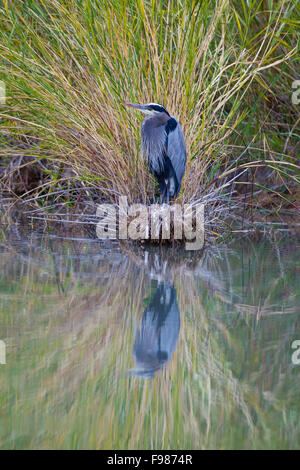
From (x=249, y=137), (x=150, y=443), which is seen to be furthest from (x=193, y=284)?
(x=249, y=137)

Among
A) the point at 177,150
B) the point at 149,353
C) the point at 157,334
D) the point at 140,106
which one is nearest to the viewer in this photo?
the point at 149,353

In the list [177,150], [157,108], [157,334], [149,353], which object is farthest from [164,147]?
[149,353]

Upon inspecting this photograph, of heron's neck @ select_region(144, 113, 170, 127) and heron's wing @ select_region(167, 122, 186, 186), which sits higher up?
heron's neck @ select_region(144, 113, 170, 127)

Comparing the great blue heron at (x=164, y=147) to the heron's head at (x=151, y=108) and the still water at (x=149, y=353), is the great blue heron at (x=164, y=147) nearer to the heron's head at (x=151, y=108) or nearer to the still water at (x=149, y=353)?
the heron's head at (x=151, y=108)

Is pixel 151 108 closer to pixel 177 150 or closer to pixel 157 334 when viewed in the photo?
pixel 177 150

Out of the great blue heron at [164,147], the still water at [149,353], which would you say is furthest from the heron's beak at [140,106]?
the still water at [149,353]

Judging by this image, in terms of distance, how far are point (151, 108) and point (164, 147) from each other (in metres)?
0.19

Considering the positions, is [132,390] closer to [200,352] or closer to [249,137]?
[200,352]

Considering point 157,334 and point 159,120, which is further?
point 159,120

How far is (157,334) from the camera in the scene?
2.06 m

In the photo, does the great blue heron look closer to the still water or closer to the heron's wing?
the heron's wing

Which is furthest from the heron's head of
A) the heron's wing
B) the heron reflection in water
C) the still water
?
the heron reflection in water

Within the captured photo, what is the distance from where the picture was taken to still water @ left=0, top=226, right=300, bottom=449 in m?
1.44

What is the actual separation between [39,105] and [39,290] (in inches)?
48.0
